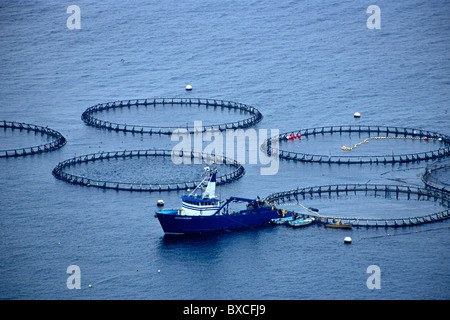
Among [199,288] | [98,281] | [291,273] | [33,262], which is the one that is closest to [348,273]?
[291,273]

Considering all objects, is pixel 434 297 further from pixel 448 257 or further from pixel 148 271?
pixel 148 271
